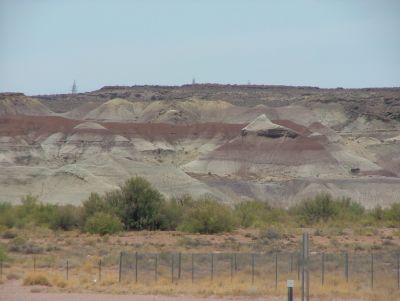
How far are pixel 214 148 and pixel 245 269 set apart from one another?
109221 mm

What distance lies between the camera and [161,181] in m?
96.1

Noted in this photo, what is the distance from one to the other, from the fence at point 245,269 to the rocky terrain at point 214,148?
51239 millimetres

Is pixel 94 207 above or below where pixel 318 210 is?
above

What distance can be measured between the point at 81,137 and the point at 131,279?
355 feet

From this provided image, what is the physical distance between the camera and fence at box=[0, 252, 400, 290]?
3362cm

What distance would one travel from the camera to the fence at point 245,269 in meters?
33.6

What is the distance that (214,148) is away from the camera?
145 metres

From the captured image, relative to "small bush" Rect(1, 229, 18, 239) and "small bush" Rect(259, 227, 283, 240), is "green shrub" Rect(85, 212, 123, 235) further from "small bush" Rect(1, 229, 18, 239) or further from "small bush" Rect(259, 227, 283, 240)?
"small bush" Rect(259, 227, 283, 240)

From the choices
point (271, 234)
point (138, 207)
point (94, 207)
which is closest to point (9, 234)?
point (94, 207)

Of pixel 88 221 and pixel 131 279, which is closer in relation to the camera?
pixel 131 279

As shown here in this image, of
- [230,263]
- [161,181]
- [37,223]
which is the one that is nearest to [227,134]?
[161,181]

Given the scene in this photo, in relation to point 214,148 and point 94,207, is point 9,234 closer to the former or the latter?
point 94,207

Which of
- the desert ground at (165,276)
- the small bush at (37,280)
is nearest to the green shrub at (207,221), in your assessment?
the desert ground at (165,276)

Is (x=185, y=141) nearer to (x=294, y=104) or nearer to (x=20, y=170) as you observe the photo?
(x=294, y=104)
